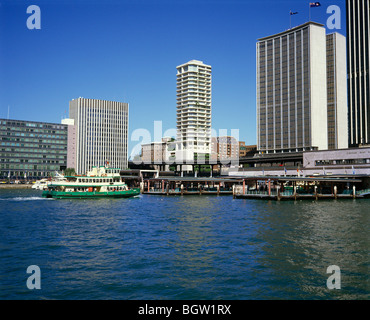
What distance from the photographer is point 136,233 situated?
1665 inches

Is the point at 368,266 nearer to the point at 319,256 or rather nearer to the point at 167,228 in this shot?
the point at 319,256

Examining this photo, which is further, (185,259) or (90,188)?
(90,188)

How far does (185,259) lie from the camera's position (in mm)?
29484

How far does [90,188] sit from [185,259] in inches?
2905

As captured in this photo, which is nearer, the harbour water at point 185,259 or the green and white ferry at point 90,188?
the harbour water at point 185,259

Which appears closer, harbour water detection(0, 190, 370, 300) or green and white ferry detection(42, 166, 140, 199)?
harbour water detection(0, 190, 370, 300)

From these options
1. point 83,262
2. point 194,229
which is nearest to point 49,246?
point 83,262

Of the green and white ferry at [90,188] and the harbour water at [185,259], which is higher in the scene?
the green and white ferry at [90,188]

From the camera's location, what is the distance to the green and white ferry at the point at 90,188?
319 feet

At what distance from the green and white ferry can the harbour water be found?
47.7m

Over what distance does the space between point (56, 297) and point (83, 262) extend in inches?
295

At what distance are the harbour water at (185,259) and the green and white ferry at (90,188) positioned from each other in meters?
47.7

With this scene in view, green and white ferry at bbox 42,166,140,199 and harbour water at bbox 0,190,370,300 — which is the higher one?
green and white ferry at bbox 42,166,140,199

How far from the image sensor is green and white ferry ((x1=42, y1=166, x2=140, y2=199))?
97.2 meters
